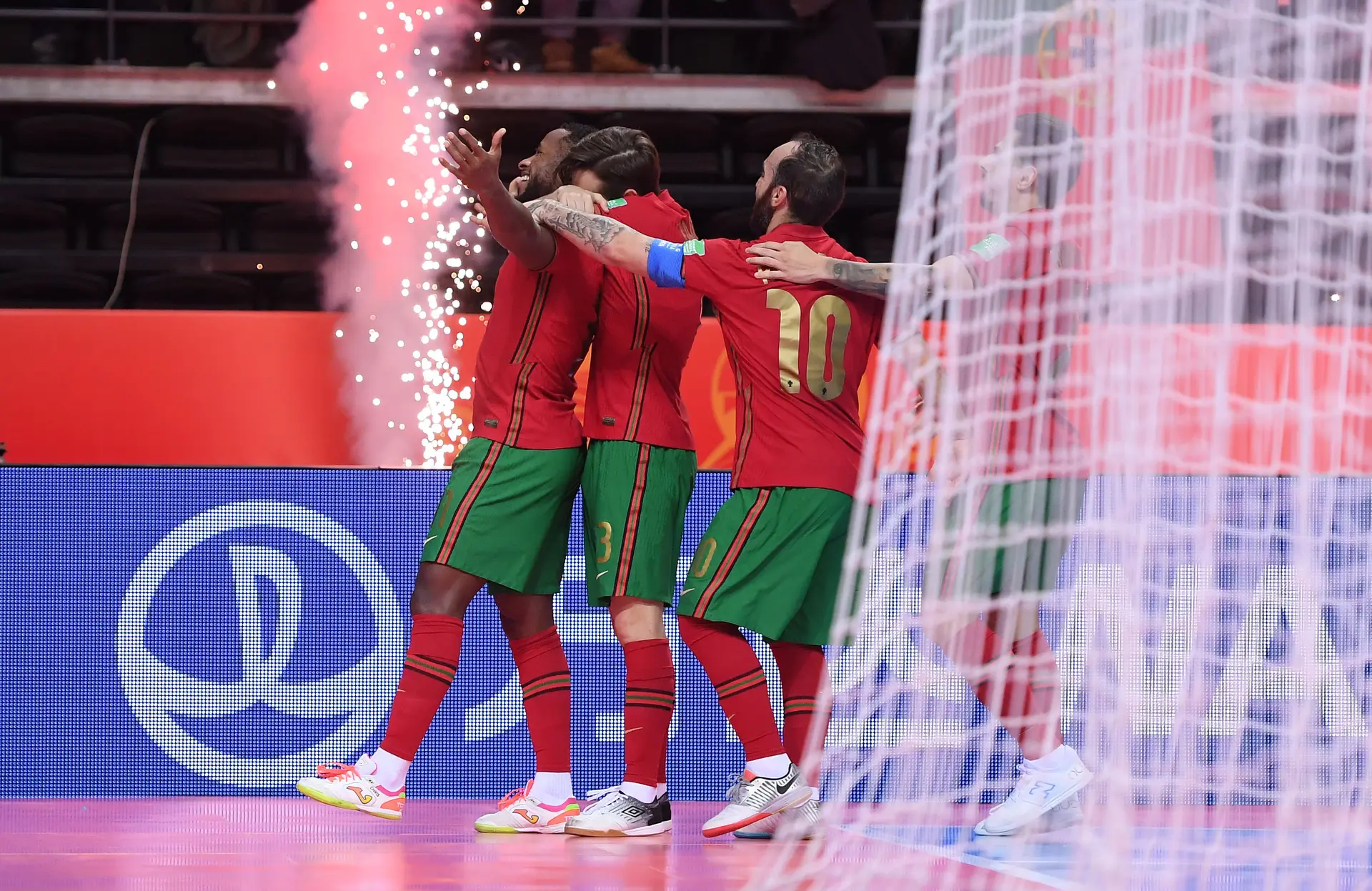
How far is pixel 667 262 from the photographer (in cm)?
328

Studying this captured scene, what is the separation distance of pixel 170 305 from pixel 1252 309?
6.13 m

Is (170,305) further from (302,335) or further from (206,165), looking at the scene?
(302,335)

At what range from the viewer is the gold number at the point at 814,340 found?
3.37 meters

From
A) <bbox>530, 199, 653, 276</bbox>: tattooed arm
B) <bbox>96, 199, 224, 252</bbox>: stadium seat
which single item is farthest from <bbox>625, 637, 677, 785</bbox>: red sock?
<bbox>96, 199, 224, 252</bbox>: stadium seat

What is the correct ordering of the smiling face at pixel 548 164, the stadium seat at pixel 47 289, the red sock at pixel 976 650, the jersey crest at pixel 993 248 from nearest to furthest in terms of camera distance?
1. the jersey crest at pixel 993 248
2. the red sock at pixel 976 650
3. the smiling face at pixel 548 164
4. the stadium seat at pixel 47 289

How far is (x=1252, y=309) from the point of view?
128 inches

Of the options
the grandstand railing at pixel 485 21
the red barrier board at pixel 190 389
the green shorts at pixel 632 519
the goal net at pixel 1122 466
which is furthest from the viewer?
the grandstand railing at pixel 485 21

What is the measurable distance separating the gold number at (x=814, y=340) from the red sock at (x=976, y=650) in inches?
22.3

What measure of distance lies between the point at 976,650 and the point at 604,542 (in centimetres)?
86

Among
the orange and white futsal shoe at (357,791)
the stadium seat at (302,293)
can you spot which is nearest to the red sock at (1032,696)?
the orange and white futsal shoe at (357,791)

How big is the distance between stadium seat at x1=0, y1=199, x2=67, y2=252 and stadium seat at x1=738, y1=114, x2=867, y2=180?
12.2 feet

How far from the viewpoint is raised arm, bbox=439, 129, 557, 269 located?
10.8ft

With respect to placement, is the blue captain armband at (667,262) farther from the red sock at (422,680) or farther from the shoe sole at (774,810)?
the shoe sole at (774,810)

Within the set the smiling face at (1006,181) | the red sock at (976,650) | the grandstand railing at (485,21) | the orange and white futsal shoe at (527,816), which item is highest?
the grandstand railing at (485,21)
